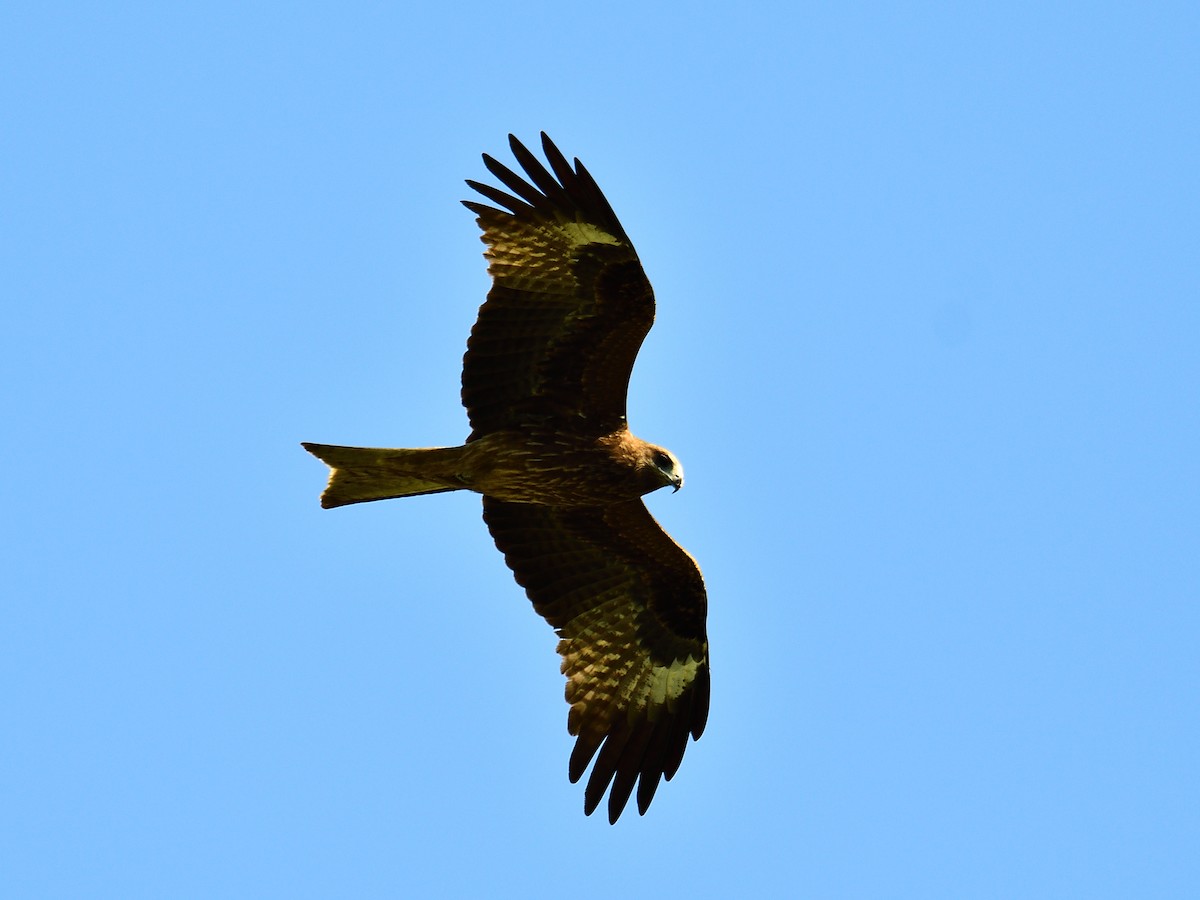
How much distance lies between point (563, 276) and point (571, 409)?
975 mm

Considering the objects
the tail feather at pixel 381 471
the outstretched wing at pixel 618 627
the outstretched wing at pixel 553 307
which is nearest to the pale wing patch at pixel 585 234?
the outstretched wing at pixel 553 307

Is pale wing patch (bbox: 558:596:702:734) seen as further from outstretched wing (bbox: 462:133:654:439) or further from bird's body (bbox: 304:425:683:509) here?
outstretched wing (bbox: 462:133:654:439)

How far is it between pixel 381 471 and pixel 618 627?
245 cm

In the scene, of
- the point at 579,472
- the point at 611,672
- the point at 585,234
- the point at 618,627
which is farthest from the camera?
the point at 618,627

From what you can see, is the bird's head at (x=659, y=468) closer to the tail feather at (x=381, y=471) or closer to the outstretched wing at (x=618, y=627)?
the outstretched wing at (x=618, y=627)

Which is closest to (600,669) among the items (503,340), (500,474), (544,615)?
(544,615)

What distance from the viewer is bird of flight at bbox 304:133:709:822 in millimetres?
11500

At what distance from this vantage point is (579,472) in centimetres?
1191

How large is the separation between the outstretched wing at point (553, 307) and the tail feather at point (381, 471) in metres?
0.39

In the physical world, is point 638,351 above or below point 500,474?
above

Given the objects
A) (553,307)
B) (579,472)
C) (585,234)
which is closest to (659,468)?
(579,472)

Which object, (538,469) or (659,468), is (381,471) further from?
(659,468)

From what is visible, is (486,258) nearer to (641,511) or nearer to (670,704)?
(641,511)

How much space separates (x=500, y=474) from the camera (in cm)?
1191
